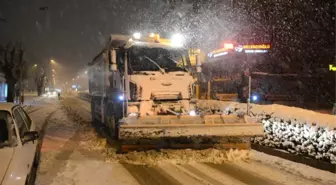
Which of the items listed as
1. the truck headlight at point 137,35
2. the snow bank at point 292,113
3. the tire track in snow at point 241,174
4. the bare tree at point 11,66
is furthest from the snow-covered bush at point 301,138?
the bare tree at point 11,66

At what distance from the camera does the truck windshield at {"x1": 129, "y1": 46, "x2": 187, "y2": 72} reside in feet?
31.4

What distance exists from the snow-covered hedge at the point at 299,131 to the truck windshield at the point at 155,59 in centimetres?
281

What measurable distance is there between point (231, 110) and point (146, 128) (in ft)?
15.1

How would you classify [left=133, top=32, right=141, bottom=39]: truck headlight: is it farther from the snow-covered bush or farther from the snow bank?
the snow-covered bush

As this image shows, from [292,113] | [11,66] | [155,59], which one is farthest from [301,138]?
[11,66]

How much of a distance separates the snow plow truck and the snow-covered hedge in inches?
37.4

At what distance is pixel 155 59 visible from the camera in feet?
32.8

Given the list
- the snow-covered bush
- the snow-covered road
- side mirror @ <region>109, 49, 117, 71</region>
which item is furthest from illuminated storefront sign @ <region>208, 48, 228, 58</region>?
side mirror @ <region>109, 49, 117, 71</region>

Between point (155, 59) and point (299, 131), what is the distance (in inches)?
174

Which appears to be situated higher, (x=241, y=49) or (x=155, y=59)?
(x=241, y=49)

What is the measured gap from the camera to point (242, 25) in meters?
43.6

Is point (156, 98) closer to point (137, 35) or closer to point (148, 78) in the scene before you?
point (148, 78)

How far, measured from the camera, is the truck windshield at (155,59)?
9578 millimetres

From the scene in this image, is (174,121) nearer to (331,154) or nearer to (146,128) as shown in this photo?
(146,128)
